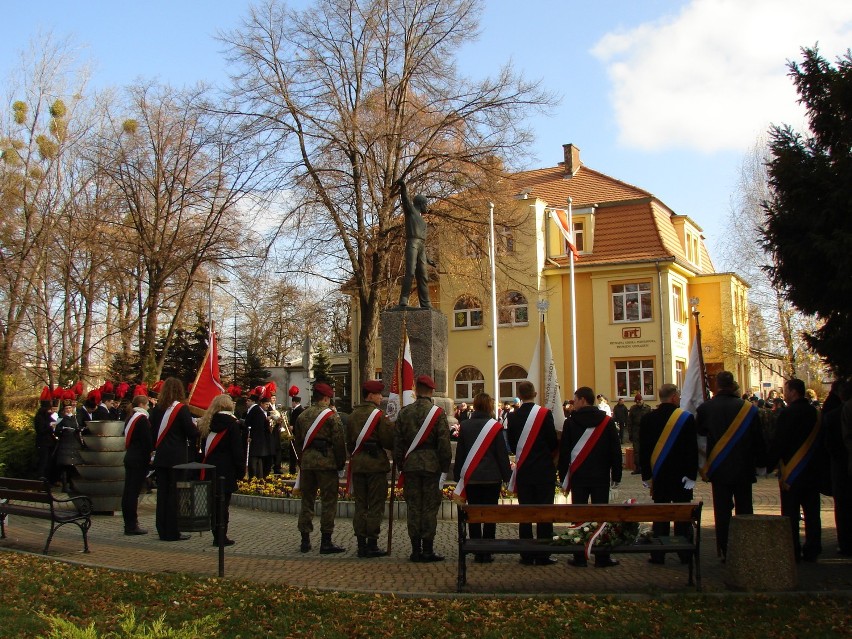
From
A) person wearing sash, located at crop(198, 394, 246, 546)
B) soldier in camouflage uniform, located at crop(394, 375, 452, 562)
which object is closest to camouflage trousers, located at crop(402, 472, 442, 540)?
soldier in camouflage uniform, located at crop(394, 375, 452, 562)

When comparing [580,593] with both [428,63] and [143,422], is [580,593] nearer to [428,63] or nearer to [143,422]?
[143,422]

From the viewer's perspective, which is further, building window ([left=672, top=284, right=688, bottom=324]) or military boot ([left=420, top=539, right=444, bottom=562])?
building window ([left=672, top=284, right=688, bottom=324])

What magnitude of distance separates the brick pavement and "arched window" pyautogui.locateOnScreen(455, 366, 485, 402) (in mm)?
29732

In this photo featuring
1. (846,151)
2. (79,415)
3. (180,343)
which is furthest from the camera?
(180,343)

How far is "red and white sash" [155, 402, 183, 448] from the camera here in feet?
36.6

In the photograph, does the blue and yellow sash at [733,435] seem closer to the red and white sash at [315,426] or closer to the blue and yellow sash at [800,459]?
the blue and yellow sash at [800,459]

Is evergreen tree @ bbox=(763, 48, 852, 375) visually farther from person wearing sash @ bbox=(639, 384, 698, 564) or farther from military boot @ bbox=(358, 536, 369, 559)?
military boot @ bbox=(358, 536, 369, 559)

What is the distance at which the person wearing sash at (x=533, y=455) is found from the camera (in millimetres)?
9258

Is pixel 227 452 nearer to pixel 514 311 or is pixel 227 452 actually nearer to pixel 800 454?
pixel 800 454

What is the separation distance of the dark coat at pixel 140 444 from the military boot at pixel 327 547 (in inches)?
112

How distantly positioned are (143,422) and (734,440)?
710 centimetres

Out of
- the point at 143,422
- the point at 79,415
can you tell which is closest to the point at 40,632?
the point at 143,422

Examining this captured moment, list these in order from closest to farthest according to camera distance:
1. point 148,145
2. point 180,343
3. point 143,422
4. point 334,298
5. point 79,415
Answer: point 143,422 → point 79,415 → point 148,145 → point 334,298 → point 180,343

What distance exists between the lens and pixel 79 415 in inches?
704
